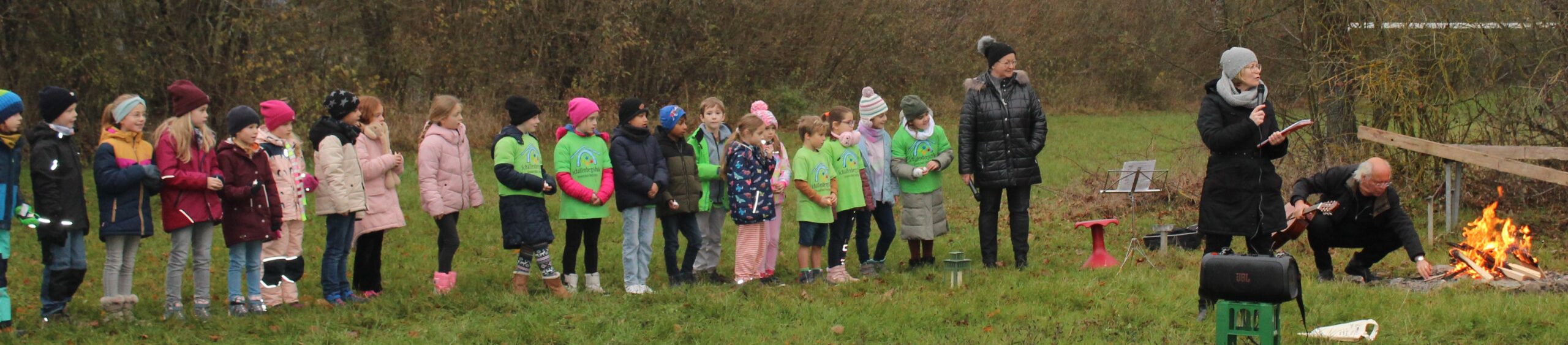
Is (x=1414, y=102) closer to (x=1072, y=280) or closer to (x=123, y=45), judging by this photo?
(x=1072, y=280)

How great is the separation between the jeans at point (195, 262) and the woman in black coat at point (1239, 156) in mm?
5478

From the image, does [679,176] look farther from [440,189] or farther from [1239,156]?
[1239,156]

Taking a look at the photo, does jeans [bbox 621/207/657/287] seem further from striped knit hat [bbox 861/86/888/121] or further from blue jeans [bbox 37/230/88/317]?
Answer: blue jeans [bbox 37/230/88/317]

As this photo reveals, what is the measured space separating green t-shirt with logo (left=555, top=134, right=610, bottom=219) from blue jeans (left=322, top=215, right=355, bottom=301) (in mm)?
1281

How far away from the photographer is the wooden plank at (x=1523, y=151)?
34.8 feet

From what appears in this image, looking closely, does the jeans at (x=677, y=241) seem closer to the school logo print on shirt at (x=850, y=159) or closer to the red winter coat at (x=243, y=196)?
the school logo print on shirt at (x=850, y=159)

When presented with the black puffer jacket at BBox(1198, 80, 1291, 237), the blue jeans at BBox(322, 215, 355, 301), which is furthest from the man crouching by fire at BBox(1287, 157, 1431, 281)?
the blue jeans at BBox(322, 215, 355, 301)

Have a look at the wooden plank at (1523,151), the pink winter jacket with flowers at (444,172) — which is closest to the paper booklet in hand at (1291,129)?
the wooden plank at (1523,151)

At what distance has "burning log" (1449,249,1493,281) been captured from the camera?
342 inches

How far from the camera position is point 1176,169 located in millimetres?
14500

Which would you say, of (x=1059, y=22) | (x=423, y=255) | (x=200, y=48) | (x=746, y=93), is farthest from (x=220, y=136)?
(x=1059, y=22)

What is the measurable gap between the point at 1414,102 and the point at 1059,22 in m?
21.9

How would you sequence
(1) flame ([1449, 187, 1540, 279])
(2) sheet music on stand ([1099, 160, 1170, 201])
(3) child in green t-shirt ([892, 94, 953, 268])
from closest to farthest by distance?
(1) flame ([1449, 187, 1540, 279]) < (3) child in green t-shirt ([892, 94, 953, 268]) < (2) sheet music on stand ([1099, 160, 1170, 201])

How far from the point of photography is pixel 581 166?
8.70 meters
